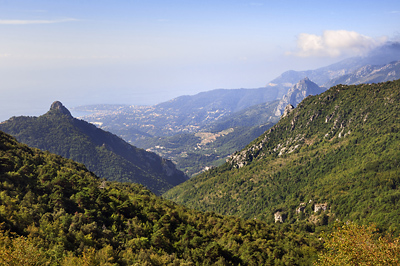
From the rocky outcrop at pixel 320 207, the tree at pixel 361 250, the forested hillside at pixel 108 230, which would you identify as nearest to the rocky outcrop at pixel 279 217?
the rocky outcrop at pixel 320 207

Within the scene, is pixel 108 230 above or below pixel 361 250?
above

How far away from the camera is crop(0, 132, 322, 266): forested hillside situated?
141 ft

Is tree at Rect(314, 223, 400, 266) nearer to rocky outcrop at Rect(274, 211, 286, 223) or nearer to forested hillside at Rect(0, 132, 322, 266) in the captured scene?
forested hillside at Rect(0, 132, 322, 266)

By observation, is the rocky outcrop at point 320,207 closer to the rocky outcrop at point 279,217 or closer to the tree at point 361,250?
Answer: the rocky outcrop at point 279,217

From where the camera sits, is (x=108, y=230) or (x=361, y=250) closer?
(x=361, y=250)

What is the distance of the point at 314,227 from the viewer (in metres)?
128

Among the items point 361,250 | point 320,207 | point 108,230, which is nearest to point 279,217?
point 320,207

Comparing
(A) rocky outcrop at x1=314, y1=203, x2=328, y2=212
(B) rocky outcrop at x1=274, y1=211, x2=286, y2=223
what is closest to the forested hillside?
(A) rocky outcrop at x1=314, y1=203, x2=328, y2=212

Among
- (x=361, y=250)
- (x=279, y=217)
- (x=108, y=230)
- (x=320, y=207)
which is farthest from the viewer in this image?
(x=279, y=217)

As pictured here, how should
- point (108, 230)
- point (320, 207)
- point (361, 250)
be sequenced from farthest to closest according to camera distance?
point (320, 207) → point (108, 230) → point (361, 250)

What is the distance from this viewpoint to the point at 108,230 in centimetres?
5350

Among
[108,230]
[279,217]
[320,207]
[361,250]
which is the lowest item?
[279,217]

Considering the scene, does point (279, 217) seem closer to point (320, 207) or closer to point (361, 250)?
point (320, 207)

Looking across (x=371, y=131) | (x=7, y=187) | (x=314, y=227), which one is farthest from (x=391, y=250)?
(x=371, y=131)
